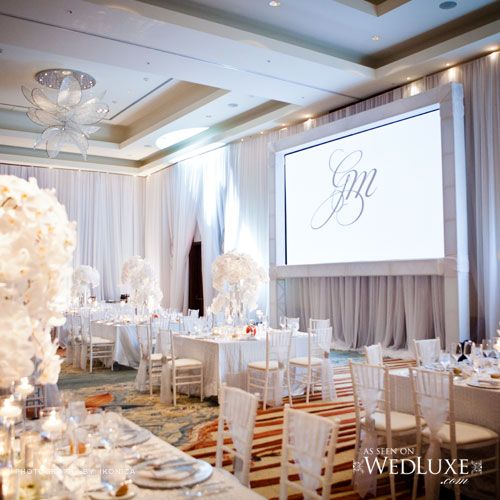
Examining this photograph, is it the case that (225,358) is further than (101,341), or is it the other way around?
(101,341)

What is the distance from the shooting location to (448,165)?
8.21m

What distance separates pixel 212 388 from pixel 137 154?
10.3 m

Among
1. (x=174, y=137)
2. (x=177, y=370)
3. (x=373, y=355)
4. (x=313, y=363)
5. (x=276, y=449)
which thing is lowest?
(x=276, y=449)

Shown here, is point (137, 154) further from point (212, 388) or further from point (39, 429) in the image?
point (39, 429)

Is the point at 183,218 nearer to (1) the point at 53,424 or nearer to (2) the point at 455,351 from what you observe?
(2) the point at 455,351

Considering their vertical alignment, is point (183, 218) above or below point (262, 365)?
above

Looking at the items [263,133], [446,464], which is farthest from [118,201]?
[446,464]

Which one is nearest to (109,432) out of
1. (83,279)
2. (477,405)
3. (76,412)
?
(76,412)

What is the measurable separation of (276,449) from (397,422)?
131 centimetres

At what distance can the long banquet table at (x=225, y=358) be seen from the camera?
261 inches

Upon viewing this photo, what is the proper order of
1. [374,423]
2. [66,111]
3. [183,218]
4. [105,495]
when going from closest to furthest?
[105,495] < [374,423] < [66,111] < [183,218]

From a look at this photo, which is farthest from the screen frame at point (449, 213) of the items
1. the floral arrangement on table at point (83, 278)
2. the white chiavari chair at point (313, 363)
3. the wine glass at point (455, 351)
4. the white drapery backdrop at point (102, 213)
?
the white drapery backdrop at point (102, 213)

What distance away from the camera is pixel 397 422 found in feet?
12.7

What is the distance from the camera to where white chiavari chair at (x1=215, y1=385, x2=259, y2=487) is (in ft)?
8.79
